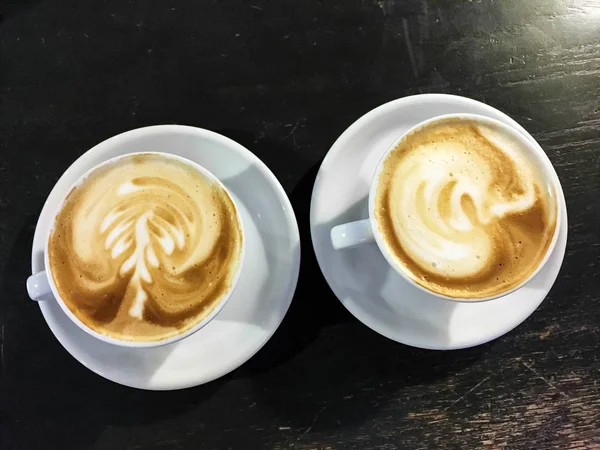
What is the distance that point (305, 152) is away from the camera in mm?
1027

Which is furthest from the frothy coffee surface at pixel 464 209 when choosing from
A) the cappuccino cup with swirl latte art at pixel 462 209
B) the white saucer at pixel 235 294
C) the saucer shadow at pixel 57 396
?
the saucer shadow at pixel 57 396

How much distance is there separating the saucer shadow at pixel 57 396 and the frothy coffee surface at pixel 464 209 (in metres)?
0.44

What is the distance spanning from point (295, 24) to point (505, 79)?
1.40 ft

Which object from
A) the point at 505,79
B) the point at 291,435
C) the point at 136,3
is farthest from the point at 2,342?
the point at 505,79

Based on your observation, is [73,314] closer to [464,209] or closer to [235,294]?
[235,294]

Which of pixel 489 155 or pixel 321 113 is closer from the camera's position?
pixel 489 155

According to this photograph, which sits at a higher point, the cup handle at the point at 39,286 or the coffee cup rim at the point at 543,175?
the cup handle at the point at 39,286

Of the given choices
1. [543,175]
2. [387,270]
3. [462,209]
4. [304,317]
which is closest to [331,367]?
[304,317]

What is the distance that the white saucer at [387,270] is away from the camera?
2.95 feet

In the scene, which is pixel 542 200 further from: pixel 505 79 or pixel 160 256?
pixel 160 256

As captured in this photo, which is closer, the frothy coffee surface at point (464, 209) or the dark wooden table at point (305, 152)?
the frothy coffee surface at point (464, 209)

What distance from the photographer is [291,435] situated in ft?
3.15

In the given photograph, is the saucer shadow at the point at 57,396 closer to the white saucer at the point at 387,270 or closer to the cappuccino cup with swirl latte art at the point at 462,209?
the white saucer at the point at 387,270

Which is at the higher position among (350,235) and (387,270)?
(350,235)
